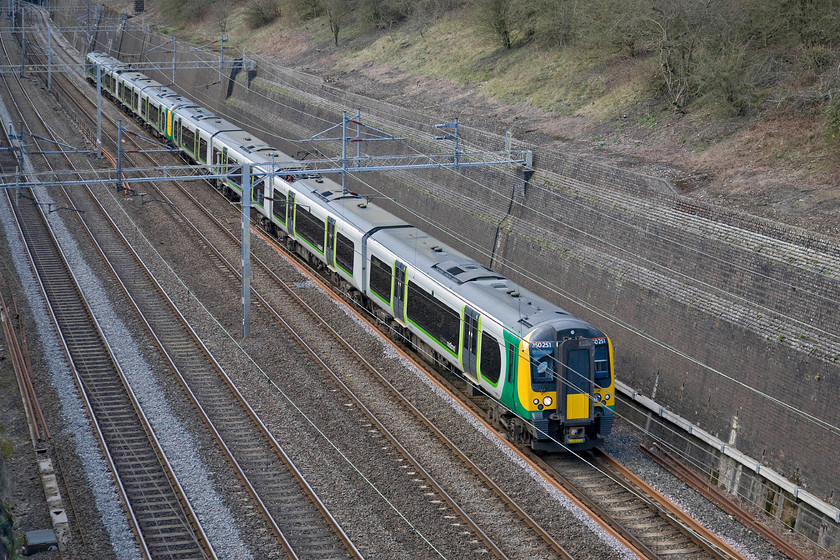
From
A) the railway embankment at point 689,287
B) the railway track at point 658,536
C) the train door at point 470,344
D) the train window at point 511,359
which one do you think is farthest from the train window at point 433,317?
the railway embankment at point 689,287

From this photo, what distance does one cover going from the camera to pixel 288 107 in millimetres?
42562

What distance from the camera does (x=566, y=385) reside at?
16500 millimetres

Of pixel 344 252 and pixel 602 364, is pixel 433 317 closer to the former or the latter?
pixel 602 364

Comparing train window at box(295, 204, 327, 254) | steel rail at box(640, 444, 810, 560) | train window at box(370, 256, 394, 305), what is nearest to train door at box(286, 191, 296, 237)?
train window at box(295, 204, 327, 254)

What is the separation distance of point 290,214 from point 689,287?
42.4 feet

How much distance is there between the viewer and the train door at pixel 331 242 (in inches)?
966

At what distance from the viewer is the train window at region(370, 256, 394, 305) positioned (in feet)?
70.8

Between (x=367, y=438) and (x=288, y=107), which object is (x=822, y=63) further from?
(x=288, y=107)

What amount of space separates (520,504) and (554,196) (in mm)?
10761

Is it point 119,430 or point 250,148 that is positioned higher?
point 250,148

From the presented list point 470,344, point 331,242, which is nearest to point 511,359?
point 470,344

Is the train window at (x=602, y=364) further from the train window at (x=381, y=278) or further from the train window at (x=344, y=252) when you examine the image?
the train window at (x=344, y=252)

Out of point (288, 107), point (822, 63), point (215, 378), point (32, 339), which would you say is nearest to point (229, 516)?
point (215, 378)

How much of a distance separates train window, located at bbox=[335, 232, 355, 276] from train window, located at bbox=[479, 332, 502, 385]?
671 centimetres
